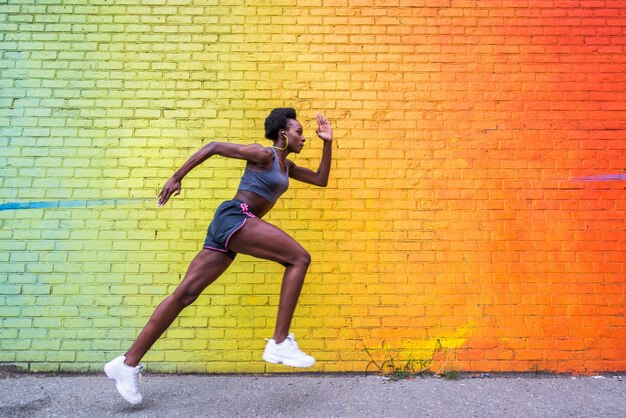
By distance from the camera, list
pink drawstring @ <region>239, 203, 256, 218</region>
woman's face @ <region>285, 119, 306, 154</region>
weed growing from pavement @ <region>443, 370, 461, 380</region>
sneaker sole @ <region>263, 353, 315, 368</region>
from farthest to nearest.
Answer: weed growing from pavement @ <region>443, 370, 461, 380</region>, woman's face @ <region>285, 119, 306, 154</region>, pink drawstring @ <region>239, 203, 256, 218</region>, sneaker sole @ <region>263, 353, 315, 368</region>

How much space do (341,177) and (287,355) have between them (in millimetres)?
1589

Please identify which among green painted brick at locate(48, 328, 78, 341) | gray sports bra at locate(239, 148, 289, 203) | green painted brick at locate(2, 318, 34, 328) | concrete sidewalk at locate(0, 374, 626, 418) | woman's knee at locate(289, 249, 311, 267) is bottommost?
concrete sidewalk at locate(0, 374, 626, 418)

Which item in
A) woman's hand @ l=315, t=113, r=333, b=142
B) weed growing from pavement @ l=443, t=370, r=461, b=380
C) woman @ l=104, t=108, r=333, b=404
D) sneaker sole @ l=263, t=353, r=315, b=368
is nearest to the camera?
sneaker sole @ l=263, t=353, r=315, b=368

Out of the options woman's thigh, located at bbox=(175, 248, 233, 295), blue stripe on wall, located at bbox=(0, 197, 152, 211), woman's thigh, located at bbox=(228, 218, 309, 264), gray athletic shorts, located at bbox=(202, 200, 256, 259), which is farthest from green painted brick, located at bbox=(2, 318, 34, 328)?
woman's thigh, located at bbox=(228, 218, 309, 264)

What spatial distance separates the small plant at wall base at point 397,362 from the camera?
3.45 meters

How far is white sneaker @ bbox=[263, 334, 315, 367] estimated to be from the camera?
8.48 feet

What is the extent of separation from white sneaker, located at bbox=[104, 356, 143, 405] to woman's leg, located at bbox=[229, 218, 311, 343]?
3.11 feet

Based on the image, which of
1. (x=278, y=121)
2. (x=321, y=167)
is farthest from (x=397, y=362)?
(x=278, y=121)

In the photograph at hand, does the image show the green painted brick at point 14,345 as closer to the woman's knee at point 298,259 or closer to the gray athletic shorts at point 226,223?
the gray athletic shorts at point 226,223

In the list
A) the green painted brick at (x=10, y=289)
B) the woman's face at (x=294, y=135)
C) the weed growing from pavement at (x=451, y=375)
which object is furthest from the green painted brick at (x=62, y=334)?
the weed growing from pavement at (x=451, y=375)

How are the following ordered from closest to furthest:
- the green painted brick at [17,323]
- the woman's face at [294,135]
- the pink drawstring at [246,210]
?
the pink drawstring at [246,210]
the woman's face at [294,135]
the green painted brick at [17,323]

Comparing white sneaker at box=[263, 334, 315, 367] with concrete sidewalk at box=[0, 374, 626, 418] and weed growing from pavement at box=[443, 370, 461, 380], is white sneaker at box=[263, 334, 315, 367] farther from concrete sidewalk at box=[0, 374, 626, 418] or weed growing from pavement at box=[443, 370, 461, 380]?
weed growing from pavement at box=[443, 370, 461, 380]

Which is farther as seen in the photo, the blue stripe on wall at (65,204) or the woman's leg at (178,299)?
the blue stripe on wall at (65,204)

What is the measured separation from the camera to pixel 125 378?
273cm
